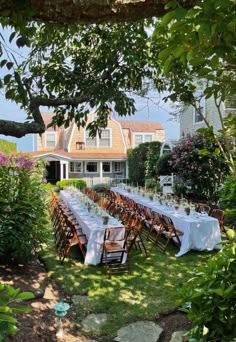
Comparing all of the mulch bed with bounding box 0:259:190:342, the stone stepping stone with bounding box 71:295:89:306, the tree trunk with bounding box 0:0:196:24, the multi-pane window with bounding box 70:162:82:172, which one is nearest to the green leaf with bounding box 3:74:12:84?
the tree trunk with bounding box 0:0:196:24

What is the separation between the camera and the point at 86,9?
5.10 ft

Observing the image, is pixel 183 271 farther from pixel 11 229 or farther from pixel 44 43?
pixel 44 43

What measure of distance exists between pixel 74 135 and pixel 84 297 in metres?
28.6

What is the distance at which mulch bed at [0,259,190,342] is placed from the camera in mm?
4387

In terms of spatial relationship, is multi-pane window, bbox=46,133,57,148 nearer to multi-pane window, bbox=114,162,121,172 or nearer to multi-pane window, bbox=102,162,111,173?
multi-pane window, bbox=102,162,111,173

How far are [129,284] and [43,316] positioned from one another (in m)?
2.01

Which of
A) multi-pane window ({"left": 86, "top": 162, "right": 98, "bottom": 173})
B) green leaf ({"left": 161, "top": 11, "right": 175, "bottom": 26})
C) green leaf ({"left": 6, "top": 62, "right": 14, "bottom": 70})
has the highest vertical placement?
green leaf ({"left": 6, "top": 62, "right": 14, "bottom": 70})

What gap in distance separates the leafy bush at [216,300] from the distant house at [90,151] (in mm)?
29630

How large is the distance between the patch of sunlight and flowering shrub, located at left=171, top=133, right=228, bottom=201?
31.0ft

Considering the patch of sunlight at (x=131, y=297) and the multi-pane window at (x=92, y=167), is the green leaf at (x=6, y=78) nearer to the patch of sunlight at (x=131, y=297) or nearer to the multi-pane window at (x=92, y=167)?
the patch of sunlight at (x=131, y=297)

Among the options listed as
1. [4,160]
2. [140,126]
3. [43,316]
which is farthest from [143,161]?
[43,316]

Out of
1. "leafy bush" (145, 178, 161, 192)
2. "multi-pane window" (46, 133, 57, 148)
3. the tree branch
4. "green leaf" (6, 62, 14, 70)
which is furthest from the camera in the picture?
"multi-pane window" (46, 133, 57, 148)

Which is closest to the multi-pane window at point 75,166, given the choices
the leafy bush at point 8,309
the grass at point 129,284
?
the grass at point 129,284

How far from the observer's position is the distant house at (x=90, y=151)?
32531mm
